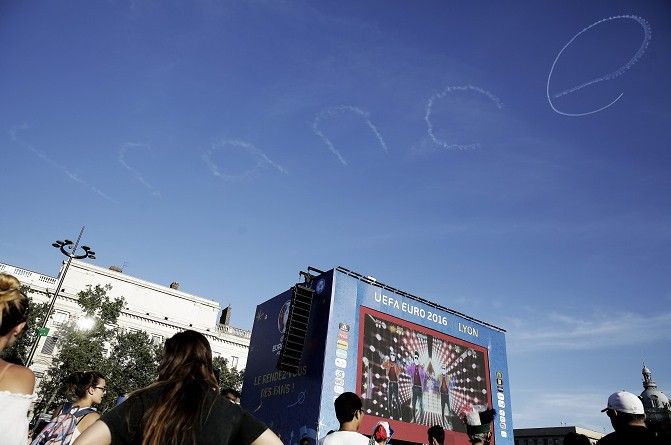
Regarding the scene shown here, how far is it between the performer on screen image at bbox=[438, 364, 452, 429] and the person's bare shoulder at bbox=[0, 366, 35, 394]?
22.0m

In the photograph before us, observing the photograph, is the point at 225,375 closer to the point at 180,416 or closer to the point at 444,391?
the point at 444,391

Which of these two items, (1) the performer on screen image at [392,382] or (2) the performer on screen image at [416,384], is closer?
(1) the performer on screen image at [392,382]

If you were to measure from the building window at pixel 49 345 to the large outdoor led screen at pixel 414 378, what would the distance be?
29.1 meters

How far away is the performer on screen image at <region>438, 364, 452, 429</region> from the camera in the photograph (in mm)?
21641

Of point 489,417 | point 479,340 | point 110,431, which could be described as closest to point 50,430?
point 110,431

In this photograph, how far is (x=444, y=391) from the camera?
2208 centimetres

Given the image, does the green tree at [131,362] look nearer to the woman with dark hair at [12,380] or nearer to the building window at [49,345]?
the building window at [49,345]

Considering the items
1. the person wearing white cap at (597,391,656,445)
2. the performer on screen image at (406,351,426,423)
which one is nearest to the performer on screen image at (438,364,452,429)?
the performer on screen image at (406,351,426,423)

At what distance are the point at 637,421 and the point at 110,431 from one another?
14.6ft

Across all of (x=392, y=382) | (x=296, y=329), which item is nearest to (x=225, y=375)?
(x=296, y=329)

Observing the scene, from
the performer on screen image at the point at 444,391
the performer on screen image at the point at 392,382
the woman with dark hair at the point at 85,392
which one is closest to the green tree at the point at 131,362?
the performer on screen image at the point at 392,382

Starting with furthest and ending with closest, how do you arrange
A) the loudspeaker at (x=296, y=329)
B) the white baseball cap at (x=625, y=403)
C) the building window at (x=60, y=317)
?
the building window at (x=60, y=317) < the loudspeaker at (x=296, y=329) < the white baseball cap at (x=625, y=403)

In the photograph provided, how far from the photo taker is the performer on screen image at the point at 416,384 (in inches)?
805

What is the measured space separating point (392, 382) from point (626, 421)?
17.2 m
